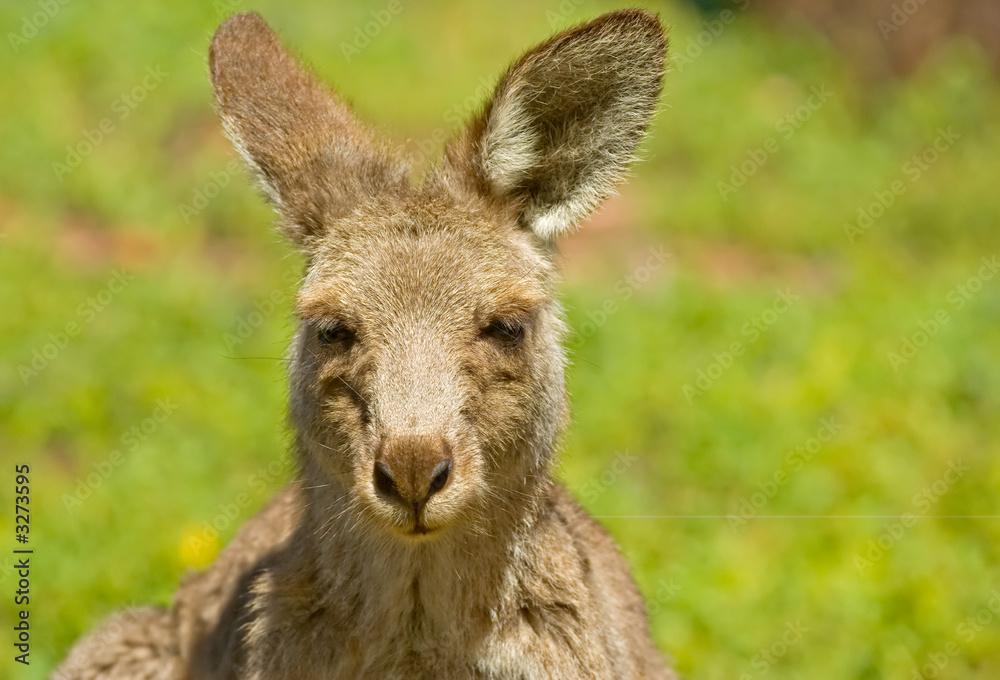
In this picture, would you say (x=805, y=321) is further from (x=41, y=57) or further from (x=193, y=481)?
(x=41, y=57)

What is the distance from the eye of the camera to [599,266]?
8.97 meters

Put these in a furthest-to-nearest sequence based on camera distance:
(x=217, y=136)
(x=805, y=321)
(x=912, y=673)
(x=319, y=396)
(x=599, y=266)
Answer: (x=217, y=136) < (x=599, y=266) < (x=805, y=321) < (x=912, y=673) < (x=319, y=396)

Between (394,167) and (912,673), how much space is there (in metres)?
3.16

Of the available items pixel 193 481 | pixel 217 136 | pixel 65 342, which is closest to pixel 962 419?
pixel 193 481

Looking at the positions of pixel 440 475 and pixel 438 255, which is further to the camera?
pixel 438 255
